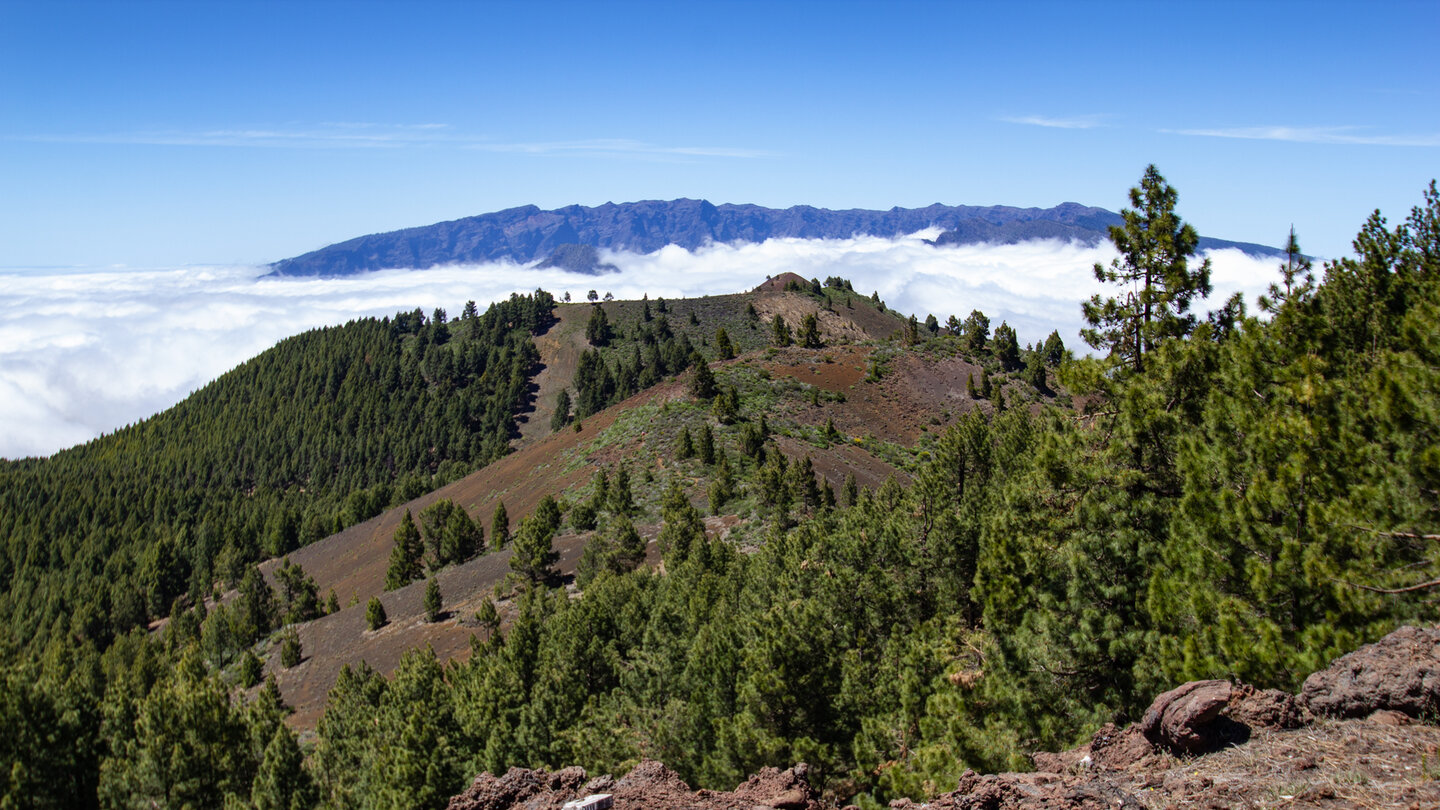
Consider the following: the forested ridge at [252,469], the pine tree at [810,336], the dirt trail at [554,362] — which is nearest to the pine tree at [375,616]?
the forested ridge at [252,469]

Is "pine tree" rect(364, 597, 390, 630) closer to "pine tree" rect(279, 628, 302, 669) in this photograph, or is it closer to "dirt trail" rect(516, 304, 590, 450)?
"pine tree" rect(279, 628, 302, 669)

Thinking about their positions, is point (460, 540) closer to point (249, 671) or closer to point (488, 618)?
point (249, 671)

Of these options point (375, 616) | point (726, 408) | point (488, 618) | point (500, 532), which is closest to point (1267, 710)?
point (488, 618)

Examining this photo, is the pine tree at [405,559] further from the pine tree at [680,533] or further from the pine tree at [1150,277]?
the pine tree at [1150,277]

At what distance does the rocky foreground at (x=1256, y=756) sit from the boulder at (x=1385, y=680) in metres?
0.01

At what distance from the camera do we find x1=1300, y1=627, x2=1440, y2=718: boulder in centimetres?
836

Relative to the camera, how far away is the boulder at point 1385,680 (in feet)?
27.4

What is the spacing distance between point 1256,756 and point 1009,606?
692cm

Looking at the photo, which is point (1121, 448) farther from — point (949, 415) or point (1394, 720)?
point (949, 415)

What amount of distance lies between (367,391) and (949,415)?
5426 inches

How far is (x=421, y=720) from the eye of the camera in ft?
89.9

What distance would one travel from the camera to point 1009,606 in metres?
15.4

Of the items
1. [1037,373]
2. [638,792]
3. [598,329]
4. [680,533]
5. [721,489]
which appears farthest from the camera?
[598,329]

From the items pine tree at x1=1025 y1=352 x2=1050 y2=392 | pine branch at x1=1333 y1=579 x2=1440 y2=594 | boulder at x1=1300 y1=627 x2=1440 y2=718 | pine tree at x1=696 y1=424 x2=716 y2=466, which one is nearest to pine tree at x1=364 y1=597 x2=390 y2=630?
pine tree at x1=696 y1=424 x2=716 y2=466
